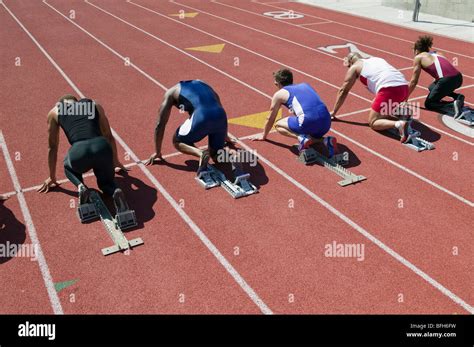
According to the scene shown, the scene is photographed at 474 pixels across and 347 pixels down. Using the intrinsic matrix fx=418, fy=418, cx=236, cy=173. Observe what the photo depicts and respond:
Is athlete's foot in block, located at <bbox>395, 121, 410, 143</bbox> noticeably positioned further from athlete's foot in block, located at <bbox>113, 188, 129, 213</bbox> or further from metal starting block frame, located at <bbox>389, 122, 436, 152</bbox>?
athlete's foot in block, located at <bbox>113, 188, 129, 213</bbox>

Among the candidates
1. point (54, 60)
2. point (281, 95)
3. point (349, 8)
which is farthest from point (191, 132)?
point (349, 8)

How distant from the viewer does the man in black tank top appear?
5.58 metres

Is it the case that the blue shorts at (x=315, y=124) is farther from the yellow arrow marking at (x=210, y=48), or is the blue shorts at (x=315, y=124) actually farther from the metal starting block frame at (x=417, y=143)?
the yellow arrow marking at (x=210, y=48)

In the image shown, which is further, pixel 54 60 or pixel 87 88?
pixel 54 60

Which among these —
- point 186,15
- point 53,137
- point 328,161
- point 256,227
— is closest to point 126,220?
point 53,137

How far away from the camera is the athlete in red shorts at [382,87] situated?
790cm

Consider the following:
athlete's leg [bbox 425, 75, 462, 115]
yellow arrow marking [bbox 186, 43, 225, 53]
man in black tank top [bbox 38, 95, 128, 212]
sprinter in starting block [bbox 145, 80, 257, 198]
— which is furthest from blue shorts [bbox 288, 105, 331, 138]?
yellow arrow marking [bbox 186, 43, 225, 53]

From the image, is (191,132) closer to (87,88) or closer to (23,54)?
(87,88)

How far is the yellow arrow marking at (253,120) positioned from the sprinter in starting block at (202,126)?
2.03m

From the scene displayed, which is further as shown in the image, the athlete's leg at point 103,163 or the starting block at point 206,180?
the starting block at point 206,180

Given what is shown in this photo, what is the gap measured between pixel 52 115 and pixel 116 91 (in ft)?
16.6

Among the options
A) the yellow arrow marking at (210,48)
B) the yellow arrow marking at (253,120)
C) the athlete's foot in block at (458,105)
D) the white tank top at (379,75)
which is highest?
the white tank top at (379,75)

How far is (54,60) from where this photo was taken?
13.3m

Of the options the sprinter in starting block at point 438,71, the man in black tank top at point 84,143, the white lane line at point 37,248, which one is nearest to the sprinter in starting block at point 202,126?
the man in black tank top at point 84,143
